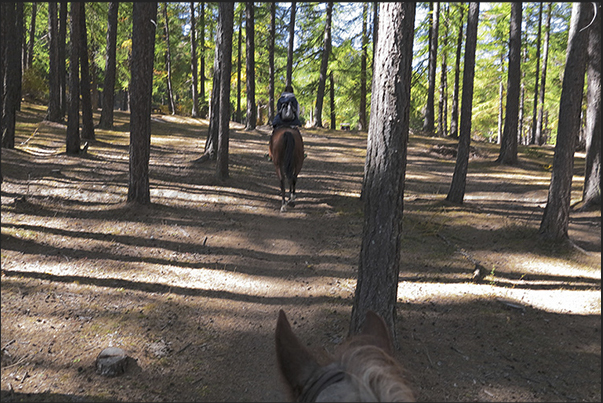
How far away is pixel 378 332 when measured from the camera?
183 centimetres

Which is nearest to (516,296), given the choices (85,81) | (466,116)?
(466,116)

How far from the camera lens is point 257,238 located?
31.9 feet

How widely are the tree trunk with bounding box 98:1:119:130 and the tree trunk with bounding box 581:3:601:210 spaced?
19.0m

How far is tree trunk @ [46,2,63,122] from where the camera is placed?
18656mm

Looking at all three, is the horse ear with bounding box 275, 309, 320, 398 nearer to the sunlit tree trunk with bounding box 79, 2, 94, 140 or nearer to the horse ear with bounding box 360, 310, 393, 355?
the horse ear with bounding box 360, 310, 393, 355

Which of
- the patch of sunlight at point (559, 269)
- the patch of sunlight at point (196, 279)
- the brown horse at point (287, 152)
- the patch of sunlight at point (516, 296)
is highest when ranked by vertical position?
the brown horse at point (287, 152)

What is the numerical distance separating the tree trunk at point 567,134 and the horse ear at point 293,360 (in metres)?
8.48

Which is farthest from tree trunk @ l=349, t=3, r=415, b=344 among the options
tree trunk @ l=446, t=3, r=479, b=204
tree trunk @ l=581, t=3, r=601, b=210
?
tree trunk @ l=581, t=3, r=601, b=210

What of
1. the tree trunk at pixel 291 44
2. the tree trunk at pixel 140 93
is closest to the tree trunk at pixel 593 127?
the tree trunk at pixel 140 93

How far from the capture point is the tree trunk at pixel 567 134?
326 inches

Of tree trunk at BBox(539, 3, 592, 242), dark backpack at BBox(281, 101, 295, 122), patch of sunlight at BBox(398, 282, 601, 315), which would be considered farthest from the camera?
dark backpack at BBox(281, 101, 295, 122)

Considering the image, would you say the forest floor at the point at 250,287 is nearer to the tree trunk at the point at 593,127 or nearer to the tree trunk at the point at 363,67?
the tree trunk at the point at 593,127

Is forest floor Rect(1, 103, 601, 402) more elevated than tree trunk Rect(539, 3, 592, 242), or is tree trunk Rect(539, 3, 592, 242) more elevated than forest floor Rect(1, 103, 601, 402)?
tree trunk Rect(539, 3, 592, 242)

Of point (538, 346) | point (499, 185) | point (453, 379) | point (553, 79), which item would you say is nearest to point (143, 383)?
point (453, 379)
